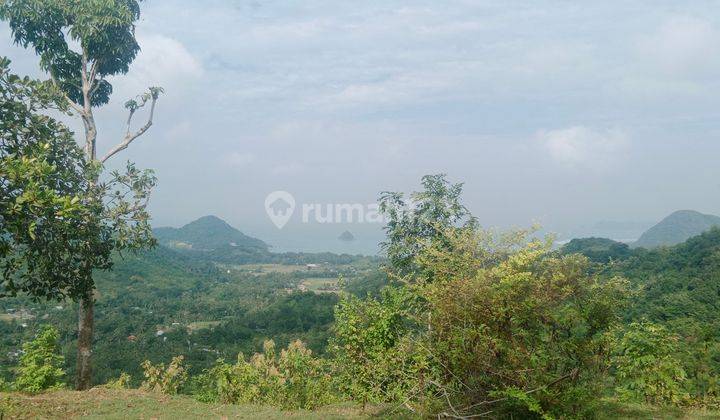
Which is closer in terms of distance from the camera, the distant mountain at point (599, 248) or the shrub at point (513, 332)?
the shrub at point (513, 332)

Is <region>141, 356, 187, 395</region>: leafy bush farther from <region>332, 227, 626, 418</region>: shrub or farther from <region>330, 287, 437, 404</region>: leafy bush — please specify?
<region>332, 227, 626, 418</region>: shrub

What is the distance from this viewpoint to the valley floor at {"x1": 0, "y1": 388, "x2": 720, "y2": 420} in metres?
7.94

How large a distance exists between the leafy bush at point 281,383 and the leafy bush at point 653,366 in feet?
18.8

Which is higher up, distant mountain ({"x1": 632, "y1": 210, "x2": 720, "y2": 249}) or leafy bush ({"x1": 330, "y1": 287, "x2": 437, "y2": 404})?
distant mountain ({"x1": 632, "y1": 210, "x2": 720, "y2": 249})

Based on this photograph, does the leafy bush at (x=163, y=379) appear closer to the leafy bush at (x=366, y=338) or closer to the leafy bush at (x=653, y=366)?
the leafy bush at (x=366, y=338)

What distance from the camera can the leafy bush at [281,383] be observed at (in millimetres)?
10195

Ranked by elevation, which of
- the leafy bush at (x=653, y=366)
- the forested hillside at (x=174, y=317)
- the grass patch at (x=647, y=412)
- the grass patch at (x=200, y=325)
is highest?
the leafy bush at (x=653, y=366)

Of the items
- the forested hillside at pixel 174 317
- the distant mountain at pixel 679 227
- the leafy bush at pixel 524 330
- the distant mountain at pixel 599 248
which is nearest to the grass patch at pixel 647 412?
the leafy bush at pixel 524 330

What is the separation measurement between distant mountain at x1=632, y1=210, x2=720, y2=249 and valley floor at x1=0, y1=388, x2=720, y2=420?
15499cm

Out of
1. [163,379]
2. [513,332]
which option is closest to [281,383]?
[163,379]

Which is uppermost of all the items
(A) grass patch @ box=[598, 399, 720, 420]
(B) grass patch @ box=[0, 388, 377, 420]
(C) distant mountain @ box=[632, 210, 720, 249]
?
(C) distant mountain @ box=[632, 210, 720, 249]

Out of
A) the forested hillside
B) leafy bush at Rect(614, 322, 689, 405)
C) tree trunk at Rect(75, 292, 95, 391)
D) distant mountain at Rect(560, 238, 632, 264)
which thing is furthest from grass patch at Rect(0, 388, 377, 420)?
distant mountain at Rect(560, 238, 632, 264)

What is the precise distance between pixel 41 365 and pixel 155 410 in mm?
3234

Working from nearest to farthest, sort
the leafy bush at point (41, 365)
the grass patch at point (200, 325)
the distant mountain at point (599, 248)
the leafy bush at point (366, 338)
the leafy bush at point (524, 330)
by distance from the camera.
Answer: the leafy bush at point (524, 330) → the leafy bush at point (366, 338) → the leafy bush at point (41, 365) → the distant mountain at point (599, 248) → the grass patch at point (200, 325)
